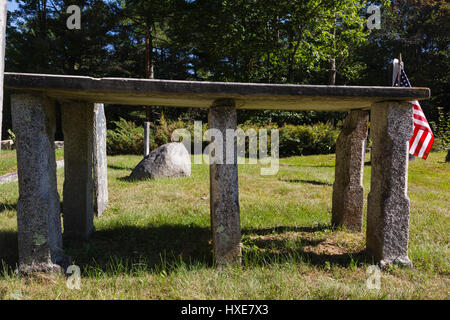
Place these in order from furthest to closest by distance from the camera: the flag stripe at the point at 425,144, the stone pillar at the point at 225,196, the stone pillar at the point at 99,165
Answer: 1. the flag stripe at the point at 425,144
2. the stone pillar at the point at 99,165
3. the stone pillar at the point at 225,196

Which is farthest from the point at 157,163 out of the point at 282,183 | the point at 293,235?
the point at 293,235

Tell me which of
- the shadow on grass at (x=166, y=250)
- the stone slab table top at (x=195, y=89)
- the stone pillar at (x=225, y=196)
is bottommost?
the shadow on grass at (x=166, y=250)

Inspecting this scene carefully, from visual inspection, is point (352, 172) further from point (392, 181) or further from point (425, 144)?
point (425, 144)

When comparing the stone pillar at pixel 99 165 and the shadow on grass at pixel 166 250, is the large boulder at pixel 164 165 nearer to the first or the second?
the stone pillar at pixel 99 165

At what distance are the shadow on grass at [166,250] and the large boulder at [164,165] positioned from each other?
3142mm

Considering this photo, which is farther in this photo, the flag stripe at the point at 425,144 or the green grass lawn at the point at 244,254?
the flag stripe at the point at 425,144

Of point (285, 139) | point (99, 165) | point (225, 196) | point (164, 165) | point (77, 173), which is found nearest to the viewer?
point (225, 196)

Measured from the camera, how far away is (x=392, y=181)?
3035 mm

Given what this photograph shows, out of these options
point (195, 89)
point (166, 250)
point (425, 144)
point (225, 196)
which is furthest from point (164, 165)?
point (425, 144)

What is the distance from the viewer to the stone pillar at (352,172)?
413cm

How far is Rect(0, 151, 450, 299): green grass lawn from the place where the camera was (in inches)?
100

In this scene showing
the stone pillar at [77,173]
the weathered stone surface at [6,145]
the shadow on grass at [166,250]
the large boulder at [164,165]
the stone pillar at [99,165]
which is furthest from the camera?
the weathered stone surface at [6,145]

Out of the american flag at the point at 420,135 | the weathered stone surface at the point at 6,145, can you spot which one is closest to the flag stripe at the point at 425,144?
the american flag at the point at 420,135

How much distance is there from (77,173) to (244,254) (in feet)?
7.67
